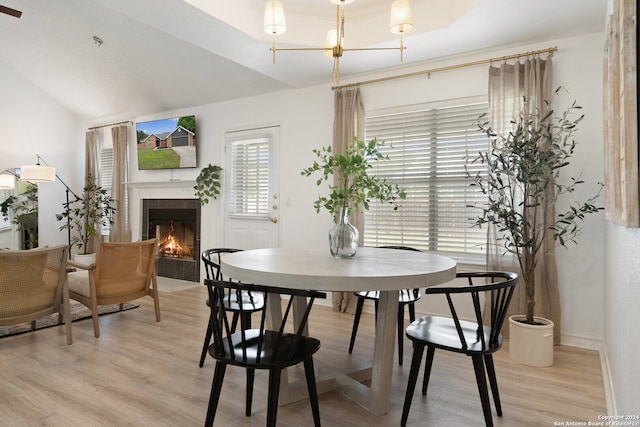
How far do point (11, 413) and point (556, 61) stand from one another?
4606 mm

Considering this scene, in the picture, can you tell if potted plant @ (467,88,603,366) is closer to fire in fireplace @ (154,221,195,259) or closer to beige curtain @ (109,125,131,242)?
fire in fireplace @ (154,221,195,259)

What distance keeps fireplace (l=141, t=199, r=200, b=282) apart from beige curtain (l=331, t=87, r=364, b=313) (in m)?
2.54

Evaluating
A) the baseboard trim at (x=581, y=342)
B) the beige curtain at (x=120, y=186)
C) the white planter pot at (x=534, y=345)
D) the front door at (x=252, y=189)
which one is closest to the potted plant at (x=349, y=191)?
the white planter pot at (x=534, y=345)

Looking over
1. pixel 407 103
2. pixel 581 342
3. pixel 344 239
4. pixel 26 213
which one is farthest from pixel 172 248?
pixel 581 342

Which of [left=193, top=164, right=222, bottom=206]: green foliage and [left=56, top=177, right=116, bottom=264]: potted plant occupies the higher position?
[left=193, top=164, right=222, bottom=206]: green foliage

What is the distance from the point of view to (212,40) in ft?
12.2

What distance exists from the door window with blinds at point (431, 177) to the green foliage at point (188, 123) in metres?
2.79

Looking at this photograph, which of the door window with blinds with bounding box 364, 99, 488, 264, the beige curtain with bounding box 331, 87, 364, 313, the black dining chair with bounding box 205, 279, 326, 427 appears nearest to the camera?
the black dining chair with bounding box 205, 279, 326, 427

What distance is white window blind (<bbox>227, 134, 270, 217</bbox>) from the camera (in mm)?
5336

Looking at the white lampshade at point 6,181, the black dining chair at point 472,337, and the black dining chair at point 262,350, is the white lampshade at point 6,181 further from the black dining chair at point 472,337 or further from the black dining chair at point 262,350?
the black dining chair at point 472,337

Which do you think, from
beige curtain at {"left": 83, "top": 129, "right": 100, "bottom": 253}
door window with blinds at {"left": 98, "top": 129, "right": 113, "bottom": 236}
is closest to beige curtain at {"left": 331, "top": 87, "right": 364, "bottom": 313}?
door window with blinds at {"left": 98, "top": 129, "right": 113, "bottom": 236}

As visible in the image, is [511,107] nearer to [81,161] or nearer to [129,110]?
[129,110]

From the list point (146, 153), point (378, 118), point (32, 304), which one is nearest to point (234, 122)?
point (146, 153)

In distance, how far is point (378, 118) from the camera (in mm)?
4438
